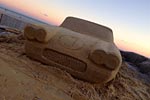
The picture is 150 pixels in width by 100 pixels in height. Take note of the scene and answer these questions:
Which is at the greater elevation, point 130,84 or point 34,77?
point 34,77

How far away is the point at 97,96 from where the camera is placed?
144 inches

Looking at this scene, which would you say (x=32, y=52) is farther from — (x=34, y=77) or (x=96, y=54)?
(x=96, y=54)

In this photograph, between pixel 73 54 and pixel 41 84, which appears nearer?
pixel 41 84

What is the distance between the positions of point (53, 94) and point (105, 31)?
271 cm

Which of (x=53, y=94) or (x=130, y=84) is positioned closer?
(x=53, y=94)

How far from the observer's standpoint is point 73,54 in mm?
3881

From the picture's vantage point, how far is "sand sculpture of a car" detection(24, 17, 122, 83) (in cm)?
371

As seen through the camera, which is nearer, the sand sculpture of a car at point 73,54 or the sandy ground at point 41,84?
the sandy ground at point 41,84

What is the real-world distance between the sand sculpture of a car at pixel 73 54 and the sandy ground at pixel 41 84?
0.12 metres

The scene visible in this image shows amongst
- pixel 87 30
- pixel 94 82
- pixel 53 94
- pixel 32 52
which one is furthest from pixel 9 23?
pixel 53 94

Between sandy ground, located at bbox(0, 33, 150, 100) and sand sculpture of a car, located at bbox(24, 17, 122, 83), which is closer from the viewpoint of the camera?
sandy ground, located at bbox(0, 33, 150, 100)

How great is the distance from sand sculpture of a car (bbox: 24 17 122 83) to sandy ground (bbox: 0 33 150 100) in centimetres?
12

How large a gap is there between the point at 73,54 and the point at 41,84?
88cm

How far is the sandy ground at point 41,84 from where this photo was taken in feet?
9.18
